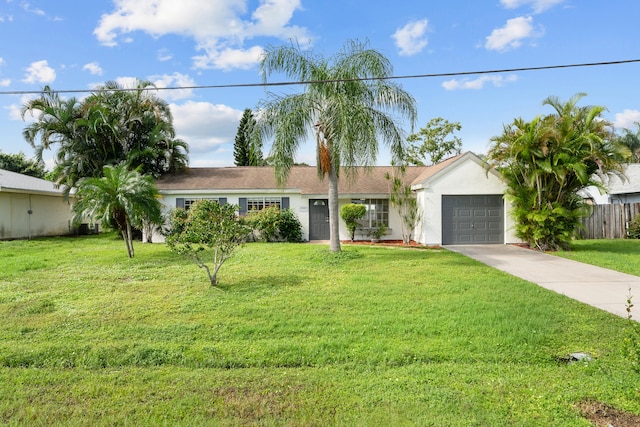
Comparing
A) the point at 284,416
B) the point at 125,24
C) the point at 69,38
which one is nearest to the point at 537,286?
the point at 284,416

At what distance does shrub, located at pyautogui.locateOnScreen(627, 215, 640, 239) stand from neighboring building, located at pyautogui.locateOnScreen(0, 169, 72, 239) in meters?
27.1

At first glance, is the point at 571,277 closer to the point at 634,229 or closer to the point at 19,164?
the point at 634,229

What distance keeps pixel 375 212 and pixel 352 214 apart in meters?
1.51

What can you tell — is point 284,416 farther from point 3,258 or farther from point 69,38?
point 3,258

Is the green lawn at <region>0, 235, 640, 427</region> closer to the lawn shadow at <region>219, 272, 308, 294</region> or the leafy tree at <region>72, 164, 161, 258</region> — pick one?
the lawn shadow at <region>219, 272, 308, 294</region>

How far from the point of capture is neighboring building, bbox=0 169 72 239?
18672mm

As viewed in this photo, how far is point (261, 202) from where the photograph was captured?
17672 millimetres

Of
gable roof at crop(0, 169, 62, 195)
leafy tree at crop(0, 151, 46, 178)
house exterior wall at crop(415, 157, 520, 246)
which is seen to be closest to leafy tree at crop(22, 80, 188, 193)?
gable roof at crop(0, 169, 62, 195)

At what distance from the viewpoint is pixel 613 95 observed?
1282 centimetres

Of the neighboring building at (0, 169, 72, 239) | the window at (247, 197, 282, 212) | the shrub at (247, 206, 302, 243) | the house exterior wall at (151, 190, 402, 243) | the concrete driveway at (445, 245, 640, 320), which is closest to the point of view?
the concrete driveway at (445, 245, 640, 320)

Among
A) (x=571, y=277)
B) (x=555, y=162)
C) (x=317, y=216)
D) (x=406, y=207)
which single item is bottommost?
(x=571, y=277)

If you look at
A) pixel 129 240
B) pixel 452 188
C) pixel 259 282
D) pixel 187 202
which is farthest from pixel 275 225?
pixel 259 282

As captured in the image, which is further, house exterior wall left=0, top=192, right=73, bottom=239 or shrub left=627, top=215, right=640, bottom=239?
house exterior wall left=0, top=192, right=73, bottom=239

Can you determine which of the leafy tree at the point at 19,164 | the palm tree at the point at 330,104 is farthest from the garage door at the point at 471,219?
the leafy tree at the point at 19,164
